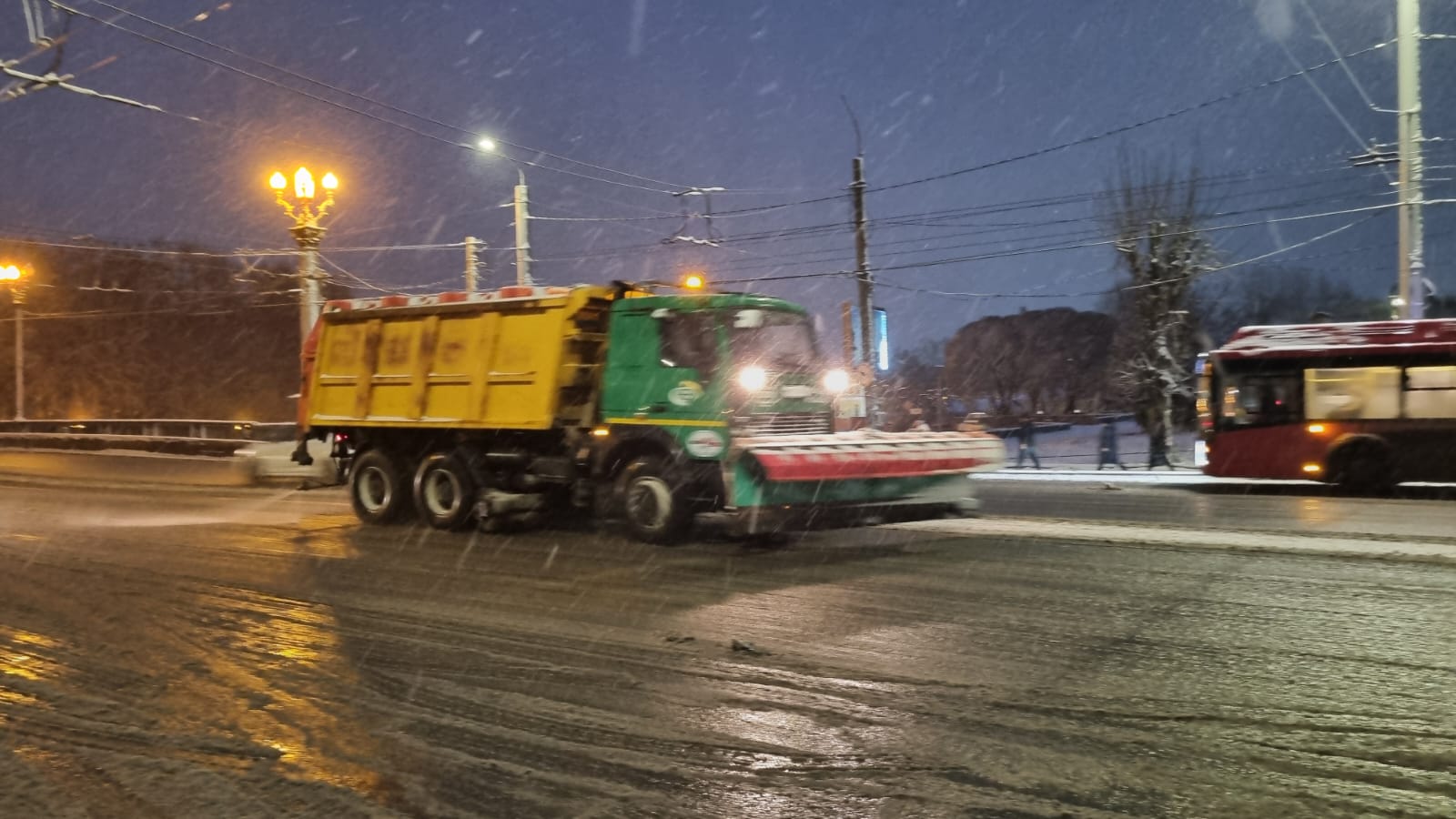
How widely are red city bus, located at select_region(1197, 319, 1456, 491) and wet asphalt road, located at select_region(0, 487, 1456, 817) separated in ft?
31.5

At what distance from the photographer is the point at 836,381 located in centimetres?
1289

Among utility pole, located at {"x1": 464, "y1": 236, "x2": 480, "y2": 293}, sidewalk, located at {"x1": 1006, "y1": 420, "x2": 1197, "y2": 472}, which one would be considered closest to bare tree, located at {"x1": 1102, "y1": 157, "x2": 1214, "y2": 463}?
sidewalk, located at {"x1": 1006, "y1": 420, "x2": 1197, "y2": 472}

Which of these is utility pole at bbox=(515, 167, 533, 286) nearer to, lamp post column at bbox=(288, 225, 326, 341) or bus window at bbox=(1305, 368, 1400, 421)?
lamp post column at bbox=(288, 225, 326, 341)

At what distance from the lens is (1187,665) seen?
6391mm

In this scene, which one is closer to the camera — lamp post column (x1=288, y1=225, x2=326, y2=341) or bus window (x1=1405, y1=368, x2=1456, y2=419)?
bus window (x1=1405, y1=368, x2=1456, y2=419)

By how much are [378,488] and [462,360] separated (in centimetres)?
254

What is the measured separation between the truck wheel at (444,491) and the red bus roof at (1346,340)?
13680 mm

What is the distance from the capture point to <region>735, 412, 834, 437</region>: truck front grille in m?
11.4

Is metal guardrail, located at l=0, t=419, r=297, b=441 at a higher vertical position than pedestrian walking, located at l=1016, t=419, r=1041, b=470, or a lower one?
higher

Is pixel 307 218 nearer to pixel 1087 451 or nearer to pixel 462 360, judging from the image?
pixel 462 360

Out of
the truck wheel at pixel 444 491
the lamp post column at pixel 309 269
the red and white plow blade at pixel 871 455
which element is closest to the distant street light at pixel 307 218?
the lamp post column at pixel 309 269

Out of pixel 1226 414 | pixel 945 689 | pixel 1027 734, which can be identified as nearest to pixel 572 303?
pixel 945 689

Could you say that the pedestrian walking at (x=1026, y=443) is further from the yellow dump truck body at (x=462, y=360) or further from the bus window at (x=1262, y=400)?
the yellow dump truck body at (x=462, y=360)

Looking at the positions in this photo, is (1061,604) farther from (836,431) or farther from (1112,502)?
→ (1112,502)
